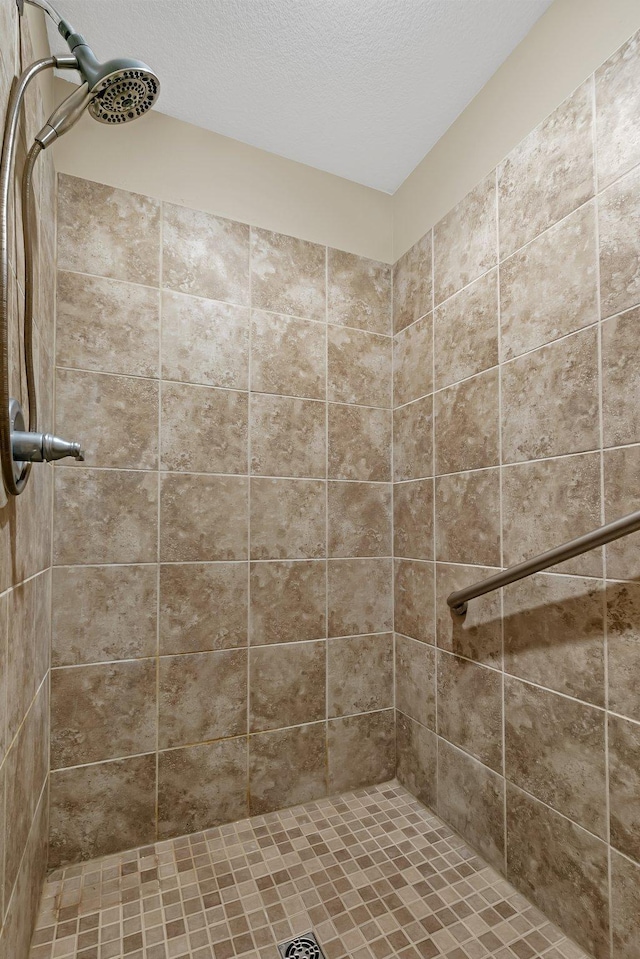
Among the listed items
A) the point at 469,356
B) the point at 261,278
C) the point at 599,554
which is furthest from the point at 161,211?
the point at 599,554

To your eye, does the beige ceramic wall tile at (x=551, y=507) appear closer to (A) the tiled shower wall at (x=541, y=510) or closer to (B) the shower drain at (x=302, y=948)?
(A) the tiled shower wall at (x=541, y=510)

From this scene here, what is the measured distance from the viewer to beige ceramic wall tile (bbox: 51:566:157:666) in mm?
1326

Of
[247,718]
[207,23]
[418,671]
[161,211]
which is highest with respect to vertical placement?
[207,23]

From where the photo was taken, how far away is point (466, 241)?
148 centimetres

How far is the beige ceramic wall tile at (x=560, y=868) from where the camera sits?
3.33 feet

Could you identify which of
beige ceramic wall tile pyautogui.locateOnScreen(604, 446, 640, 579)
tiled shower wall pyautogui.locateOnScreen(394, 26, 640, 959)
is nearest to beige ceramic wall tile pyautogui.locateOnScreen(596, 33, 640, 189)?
tiled shower wall pyautogui.locateOnScreen(394, 26, 640, 959)

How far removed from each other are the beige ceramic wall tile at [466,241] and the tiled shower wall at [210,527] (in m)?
0.31

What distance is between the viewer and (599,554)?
40.9 inches

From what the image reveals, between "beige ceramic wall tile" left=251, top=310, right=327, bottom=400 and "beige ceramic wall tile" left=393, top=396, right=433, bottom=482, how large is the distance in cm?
31

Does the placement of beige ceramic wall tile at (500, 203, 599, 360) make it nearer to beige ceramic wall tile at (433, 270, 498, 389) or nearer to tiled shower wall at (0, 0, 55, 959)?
beige ceramic wall tile at (433, 270, 498, 389)

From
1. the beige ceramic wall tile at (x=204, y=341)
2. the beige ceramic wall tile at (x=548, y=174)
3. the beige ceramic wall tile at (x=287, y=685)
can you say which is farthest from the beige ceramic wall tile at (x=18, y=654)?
the beige ceramic wall tile at (x=548, y=174)

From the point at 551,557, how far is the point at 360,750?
105 cm

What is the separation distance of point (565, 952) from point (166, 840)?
41.0 inches

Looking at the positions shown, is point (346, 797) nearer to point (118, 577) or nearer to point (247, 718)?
point (247, 718)
